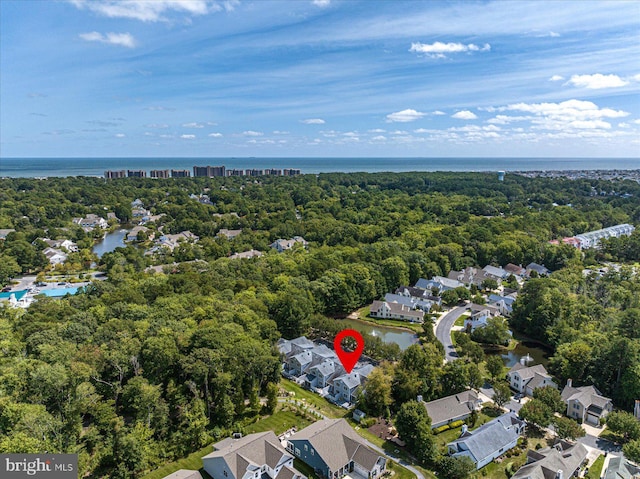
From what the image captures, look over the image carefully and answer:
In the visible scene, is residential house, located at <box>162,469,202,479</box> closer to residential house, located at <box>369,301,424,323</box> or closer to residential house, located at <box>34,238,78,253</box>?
residential house, located at <box>369,301,424,323</box>

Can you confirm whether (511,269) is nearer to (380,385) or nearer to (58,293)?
(380,385)

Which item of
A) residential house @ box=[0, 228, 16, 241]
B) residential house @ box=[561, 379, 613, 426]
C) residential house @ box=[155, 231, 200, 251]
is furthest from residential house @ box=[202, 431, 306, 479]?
residential house @ box=[0, 228, 16, 241]

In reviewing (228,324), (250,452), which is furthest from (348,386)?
(228,324)

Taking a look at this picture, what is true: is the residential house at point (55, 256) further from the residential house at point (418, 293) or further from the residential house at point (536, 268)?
the residential house at point (536, 268)

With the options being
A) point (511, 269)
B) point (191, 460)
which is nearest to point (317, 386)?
point (191, 460)

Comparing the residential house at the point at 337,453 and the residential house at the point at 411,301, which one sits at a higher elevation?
the residential house at the point at 411,301

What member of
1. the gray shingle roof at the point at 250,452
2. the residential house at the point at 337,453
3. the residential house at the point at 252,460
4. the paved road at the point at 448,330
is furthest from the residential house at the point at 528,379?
the gray shingle roof at the point at 250,452
